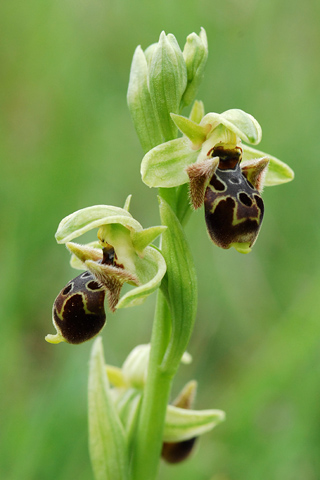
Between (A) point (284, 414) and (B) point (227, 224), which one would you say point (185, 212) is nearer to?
(B) point (227, 224)

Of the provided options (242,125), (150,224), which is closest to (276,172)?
(242,125)

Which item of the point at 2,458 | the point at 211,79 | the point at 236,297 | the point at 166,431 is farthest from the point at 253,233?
the point at 211,79

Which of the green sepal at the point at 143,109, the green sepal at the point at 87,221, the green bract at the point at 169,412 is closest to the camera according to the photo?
the green sepal at the point at 87,221

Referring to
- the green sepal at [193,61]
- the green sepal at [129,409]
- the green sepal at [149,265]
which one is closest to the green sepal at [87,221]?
the green sepal at [149,265]

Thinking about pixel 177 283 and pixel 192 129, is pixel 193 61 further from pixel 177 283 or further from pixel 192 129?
pixel 177 283

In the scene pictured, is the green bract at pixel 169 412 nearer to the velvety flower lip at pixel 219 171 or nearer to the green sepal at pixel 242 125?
the velvety flower lip at pixel 219 171

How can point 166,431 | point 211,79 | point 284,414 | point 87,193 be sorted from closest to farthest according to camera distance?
point 166,431 < point 284,414 < point 87,193 < point 211,79

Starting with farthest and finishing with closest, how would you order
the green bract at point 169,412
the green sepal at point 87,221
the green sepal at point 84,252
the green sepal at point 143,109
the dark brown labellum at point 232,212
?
the green bract at point 169,412
the green sepal at point 143,109
the green sepal at point 84,252
the green sepal at point 87,221
the dark brown labellum at point 232,212
